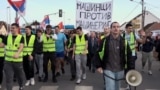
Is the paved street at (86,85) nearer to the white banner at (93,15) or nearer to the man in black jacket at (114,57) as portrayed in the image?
the white banner at (93,15)

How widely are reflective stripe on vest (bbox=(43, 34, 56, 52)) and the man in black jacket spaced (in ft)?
20.5

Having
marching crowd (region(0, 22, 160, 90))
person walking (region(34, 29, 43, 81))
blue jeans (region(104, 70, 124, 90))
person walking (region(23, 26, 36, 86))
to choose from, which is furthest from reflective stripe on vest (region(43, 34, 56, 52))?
blue jeans (region(104, 70, 124, 90))

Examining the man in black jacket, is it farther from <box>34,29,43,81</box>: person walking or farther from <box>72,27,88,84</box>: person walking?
<box>34,29,43,81</box>: person walking

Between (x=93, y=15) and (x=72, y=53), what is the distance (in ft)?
5.33

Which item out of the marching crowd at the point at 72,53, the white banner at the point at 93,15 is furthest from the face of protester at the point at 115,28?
the white banner at the point at 93,15

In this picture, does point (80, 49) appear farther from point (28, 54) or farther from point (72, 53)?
point (28, 54)

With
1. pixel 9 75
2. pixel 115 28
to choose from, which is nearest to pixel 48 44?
pixel 9 75

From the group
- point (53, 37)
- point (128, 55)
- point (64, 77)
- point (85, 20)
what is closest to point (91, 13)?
point (85, 20)

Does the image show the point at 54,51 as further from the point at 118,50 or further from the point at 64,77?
the point at 118,50

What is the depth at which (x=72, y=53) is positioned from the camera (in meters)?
15.6

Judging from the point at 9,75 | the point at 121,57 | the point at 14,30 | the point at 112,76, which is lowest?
the point at 9,75

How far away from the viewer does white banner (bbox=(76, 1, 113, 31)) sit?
14625mm

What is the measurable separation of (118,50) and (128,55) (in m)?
0.29

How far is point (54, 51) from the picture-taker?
1460 centimetres
